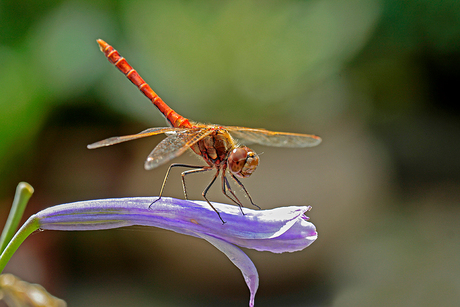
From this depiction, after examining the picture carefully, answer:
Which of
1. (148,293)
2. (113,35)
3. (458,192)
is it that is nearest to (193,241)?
(148,293)

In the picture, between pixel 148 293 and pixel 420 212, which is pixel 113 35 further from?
pixel 420 212

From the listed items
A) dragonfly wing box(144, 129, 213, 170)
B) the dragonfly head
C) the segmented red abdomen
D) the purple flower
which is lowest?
the purple flower

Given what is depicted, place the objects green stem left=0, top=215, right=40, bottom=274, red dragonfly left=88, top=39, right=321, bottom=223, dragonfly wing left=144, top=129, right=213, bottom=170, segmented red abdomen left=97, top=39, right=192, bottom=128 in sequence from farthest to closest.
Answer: segmented red abdomen left=97, top=39, right=192, bottom=128 < red dragonfly left=88, top=39, right=321, bottom=223 < dragonfly wing left=144, top=129, right=213, bottom=170 < green stem left=0, top=215, right=40, bottom=274

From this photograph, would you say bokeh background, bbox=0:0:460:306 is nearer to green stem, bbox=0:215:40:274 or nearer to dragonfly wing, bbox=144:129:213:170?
dragonfly wing, bbox=144:129:213:170

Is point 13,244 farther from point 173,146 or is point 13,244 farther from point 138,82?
point 138,82

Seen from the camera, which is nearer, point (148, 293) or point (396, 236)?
point (148, 293)

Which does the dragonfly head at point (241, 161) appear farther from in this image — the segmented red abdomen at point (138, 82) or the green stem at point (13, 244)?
the green stem at point (13, 244)

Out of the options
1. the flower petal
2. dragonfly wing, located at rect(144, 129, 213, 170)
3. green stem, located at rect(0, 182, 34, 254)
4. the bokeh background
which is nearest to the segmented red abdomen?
dragonfly wing, located at rect(144, 129, 213, 170)
